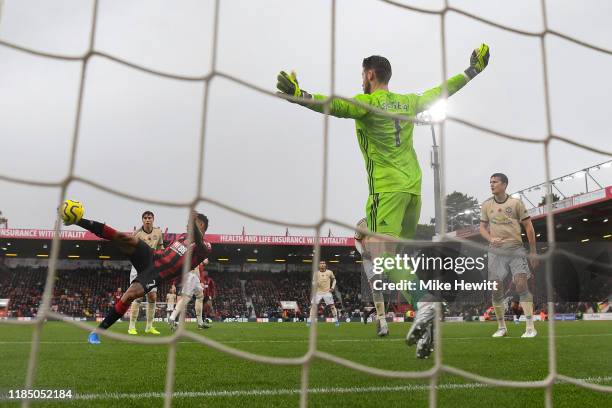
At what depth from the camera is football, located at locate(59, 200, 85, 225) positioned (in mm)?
3759

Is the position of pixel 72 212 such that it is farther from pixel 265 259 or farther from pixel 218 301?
pixel 265 259

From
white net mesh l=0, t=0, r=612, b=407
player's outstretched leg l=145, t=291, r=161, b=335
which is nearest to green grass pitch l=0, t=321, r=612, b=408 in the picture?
white net mesh l=0, t=0, r=612, b=407

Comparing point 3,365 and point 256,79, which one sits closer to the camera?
point 256,79

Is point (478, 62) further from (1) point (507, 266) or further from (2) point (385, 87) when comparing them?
(1) point (507, 266)

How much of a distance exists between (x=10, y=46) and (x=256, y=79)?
110 cm

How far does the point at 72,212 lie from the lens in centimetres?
379

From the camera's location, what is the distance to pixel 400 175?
3.03m

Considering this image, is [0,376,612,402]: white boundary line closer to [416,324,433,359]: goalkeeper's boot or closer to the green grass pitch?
the green grass pitch

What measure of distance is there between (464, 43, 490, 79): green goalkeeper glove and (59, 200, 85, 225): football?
2637 mm

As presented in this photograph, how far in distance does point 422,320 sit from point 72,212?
2.43 meters

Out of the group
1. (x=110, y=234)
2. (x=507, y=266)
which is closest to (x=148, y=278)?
(x=110, y=234)

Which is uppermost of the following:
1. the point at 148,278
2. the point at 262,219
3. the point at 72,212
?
the point at 72,212

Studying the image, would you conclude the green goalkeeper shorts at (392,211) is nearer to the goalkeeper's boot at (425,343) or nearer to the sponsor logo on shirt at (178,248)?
the goalkeeper's boot at (425,343)

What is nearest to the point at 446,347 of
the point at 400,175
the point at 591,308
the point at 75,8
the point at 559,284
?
the point at 400,175
